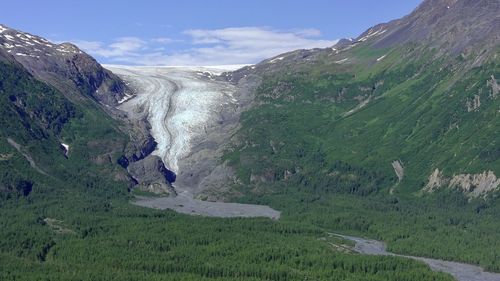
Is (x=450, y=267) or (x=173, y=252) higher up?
(x=450, y=267)

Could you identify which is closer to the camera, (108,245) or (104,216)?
(108,245)

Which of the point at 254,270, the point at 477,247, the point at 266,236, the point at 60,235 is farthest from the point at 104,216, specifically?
the point at 477,247

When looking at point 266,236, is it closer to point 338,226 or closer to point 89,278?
point 338,226

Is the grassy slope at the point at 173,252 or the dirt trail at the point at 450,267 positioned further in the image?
the dirt trail at the point at 450,267

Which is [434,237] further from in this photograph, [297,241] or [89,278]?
[89,278]

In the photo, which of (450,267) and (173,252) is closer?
(173,252)

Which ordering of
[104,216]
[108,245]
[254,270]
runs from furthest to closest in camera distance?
[104,216], [108,245], [254,270]

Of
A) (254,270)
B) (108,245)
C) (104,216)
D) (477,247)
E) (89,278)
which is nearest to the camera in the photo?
(89,278)

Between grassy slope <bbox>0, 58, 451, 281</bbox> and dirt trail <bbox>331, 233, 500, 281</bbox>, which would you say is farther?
dirt trail <bbox>331, 233, 500, 281</bbox>

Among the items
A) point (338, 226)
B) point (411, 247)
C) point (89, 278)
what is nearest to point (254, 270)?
point (89, 278)
